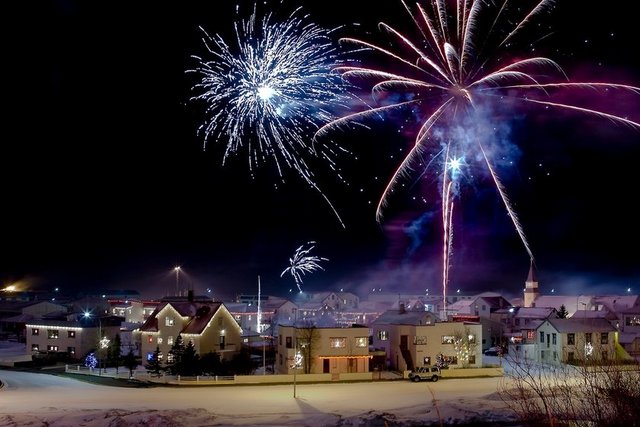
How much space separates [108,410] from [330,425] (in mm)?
9395

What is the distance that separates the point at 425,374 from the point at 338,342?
547cm

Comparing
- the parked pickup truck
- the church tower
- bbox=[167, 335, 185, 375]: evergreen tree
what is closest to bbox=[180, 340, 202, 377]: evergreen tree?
bbox=[167, 335, 185, 375]: evergreen tree

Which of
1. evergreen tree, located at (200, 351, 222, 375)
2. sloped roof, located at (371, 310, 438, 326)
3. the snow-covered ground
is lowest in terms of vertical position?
the snow-covered ground

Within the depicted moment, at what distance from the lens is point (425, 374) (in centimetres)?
3600

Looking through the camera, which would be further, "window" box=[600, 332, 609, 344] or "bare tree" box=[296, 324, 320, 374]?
"window" box=[600, 332, 609, 344]

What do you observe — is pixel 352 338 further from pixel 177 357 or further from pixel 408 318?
pixel 177 357

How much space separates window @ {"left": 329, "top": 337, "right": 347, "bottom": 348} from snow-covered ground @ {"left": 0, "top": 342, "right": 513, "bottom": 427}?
3341 millimetres

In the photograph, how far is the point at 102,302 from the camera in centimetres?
8325

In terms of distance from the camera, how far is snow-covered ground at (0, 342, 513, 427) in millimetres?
25047

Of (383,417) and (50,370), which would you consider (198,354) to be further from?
(383,417)

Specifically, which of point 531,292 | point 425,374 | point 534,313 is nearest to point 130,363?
point 425,374

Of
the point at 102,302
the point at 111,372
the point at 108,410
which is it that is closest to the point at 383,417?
the point at 108,410

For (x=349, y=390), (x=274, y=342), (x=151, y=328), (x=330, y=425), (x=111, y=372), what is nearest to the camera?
(x=330, y=425)

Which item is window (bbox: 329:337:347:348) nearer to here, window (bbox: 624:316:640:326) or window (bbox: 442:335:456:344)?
window (bbox: 442:335:456:344)
